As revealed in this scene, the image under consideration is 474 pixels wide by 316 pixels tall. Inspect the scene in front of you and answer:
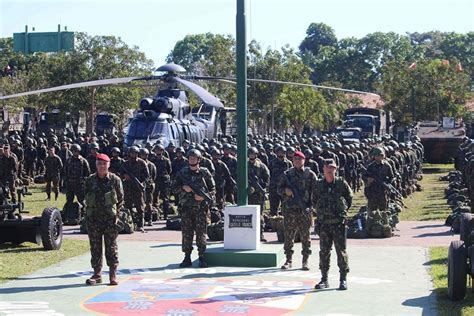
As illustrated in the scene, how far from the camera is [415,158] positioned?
105 ft

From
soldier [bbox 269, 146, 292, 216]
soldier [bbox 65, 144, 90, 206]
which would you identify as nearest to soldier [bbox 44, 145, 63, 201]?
soldier [bbox 65, 144, 90, 206]

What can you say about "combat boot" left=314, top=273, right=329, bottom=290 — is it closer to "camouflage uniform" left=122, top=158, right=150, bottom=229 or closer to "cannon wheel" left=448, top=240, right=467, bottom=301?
"cannon wheel" left=448, top=240, right=467, bottom=301

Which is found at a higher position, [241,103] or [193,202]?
[241,103]

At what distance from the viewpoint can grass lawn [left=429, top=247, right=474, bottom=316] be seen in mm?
11180

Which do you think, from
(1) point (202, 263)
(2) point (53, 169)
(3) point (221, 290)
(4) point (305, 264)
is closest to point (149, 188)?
(2) point (53, 169)

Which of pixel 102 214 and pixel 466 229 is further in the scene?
pixel 102 214

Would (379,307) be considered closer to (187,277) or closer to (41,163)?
(187,277)

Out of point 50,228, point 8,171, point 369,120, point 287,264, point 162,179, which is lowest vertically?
point 287,264

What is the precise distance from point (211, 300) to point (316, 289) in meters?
1.54

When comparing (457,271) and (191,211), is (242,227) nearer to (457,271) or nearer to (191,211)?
(191,211)

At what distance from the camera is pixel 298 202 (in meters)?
14.4

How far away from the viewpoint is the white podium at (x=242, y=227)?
1517cm

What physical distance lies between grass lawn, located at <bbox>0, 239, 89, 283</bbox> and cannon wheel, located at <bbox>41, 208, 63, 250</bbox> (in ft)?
0.43

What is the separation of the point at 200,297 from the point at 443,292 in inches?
121
